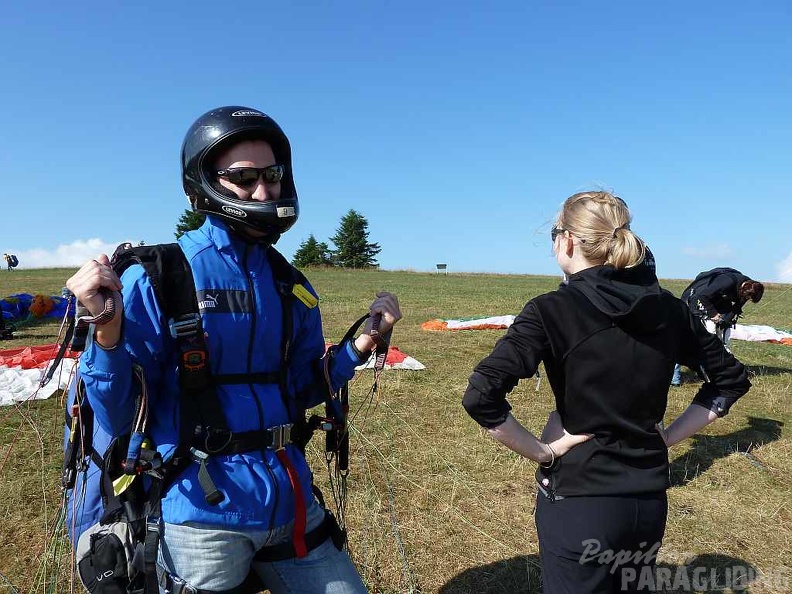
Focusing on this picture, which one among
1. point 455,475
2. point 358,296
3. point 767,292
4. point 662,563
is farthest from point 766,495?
point 767,292

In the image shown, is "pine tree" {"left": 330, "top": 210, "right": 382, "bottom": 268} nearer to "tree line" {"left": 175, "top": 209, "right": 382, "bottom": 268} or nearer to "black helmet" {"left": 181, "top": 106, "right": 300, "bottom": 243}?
Result: "tree line" {"left": 175, "top": 209, "right": 382, "bottom": 268}

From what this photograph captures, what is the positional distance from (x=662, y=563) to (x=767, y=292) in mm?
36413

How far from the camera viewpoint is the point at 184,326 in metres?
1.99

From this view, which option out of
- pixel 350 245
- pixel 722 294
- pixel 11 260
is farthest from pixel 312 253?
pixel 722 294

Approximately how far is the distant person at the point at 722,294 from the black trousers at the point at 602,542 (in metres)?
7.03

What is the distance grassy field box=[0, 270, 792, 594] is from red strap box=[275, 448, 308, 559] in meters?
1.84

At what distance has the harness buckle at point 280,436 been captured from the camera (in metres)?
2.15

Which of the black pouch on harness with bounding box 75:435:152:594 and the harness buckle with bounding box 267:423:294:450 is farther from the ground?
the harness buckle with bounding box 267:423:294:450

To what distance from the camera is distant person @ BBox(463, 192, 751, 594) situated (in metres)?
2.24

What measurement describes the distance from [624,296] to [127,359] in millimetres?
1902

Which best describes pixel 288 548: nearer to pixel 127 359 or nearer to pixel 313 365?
pixel 313 365

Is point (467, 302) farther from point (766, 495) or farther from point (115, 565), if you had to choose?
point (115, 565)

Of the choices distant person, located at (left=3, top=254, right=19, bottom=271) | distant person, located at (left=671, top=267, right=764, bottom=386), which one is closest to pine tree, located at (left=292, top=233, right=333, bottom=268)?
distant person, located at (left=3, top=254, right=19, bottom=271)

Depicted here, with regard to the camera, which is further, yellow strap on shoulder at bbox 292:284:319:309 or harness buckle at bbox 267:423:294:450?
yellow strap on shoulder at bbox 292:284:319:309
